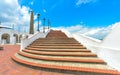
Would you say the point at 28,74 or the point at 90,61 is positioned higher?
the point at 90,61

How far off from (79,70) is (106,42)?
1478 millimetres

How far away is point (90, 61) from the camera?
15.2ft

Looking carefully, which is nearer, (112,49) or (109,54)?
(112,49)

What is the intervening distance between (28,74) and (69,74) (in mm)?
1410

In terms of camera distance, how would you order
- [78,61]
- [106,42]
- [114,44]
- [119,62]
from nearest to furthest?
1. [119,62]
2. [114,44]
3. [106,42]
4. [78,61]

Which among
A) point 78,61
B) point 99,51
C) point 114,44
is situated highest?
point 114,44

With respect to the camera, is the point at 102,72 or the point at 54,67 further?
the point at 54,67

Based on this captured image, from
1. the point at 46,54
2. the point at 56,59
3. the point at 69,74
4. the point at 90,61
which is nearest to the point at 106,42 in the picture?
the point at 90,61

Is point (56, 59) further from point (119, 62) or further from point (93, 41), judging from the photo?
point (119, 62)

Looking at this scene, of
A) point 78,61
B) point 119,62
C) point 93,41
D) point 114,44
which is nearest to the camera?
point 119,62

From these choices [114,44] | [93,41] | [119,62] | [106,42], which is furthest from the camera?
[93,41]

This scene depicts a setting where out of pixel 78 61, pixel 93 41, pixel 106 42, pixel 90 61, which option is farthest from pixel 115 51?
pixel 93 41

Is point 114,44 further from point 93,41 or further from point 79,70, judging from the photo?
point 93,41

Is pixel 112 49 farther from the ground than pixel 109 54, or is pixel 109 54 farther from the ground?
pixel 112 49
